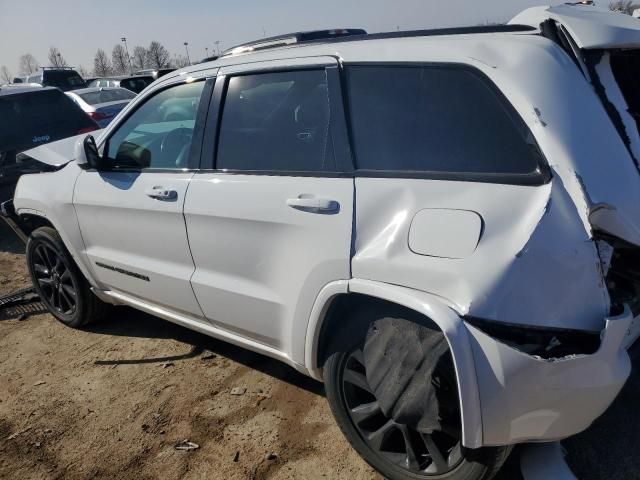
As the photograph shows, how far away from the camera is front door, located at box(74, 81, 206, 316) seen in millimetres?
2914

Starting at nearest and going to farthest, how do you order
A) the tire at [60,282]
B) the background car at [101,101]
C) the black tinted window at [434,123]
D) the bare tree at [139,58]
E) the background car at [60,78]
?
the black tinted window at [434,123] → the tire at [60,282] → the background car at [101,101] → the background car at [60,78] → the bare tree at [139,58]

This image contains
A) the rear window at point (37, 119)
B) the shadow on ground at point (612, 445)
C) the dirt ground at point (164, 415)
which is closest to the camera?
the shadow on ground at point (612, 445)

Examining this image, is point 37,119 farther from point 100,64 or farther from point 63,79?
point 100,64

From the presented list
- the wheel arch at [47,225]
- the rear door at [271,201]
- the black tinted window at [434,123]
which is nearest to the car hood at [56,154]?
the wheel arch at [47,225]

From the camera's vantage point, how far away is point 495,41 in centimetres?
198

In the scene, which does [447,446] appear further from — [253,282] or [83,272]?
[83,272]

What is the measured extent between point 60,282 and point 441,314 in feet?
10.9

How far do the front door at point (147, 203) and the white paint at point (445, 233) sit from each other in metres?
1.39

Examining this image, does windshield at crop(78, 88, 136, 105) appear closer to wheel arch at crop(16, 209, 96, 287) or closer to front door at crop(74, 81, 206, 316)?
wheel arch at crop(16, 209, 96, 287)

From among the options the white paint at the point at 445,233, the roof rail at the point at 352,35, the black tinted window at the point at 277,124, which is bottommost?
the white paint at the point at 445,233

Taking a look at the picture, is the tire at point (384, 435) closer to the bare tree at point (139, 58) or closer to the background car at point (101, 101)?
the background car at point (101, 101)

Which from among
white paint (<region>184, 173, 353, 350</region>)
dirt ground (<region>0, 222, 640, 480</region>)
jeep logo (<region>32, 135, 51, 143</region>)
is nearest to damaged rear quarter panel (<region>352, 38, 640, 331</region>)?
white paint (<region>184, 173, 353, 350</region>)

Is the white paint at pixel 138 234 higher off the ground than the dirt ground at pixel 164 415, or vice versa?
the white paint at pixel 138 234

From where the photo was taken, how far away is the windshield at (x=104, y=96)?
12070 millimetres
